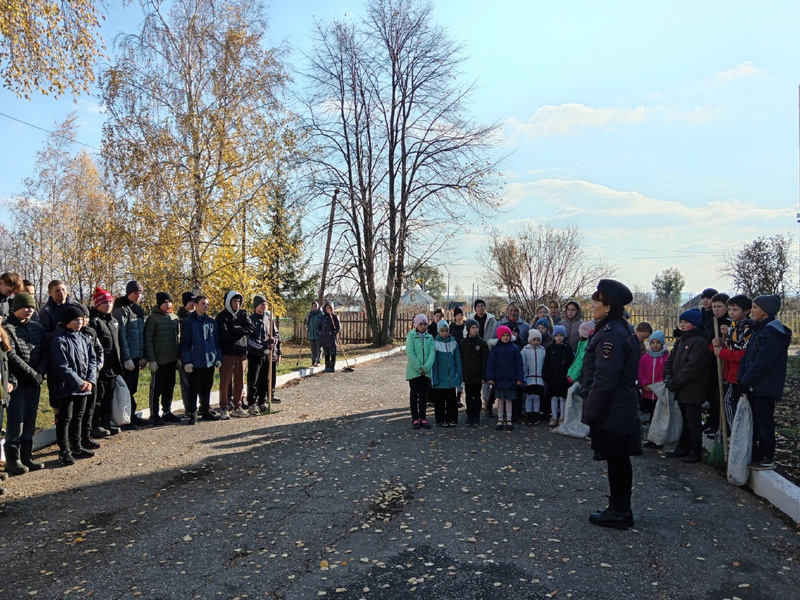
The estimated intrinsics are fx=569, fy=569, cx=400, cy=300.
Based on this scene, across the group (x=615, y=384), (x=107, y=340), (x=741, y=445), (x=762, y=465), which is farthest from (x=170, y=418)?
(x=762, y=465)

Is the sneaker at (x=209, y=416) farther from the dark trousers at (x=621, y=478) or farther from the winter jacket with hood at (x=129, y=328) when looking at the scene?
the dark trousers at (x=621, y=478)

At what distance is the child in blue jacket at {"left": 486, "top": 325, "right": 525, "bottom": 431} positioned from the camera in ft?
27.7

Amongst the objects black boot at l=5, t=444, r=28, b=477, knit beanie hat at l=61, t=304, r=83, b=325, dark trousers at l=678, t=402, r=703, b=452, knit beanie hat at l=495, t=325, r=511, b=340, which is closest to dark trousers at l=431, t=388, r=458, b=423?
knit beanie hat at l=495, t=325, r=511, b=340

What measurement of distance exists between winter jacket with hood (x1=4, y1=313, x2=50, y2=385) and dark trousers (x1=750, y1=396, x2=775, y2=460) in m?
7.51

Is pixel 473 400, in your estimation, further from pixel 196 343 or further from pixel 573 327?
pixel 196 343

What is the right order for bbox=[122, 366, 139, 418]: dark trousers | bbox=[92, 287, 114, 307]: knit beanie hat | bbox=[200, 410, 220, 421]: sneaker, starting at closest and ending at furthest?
1. bbox=[92, 287, 114, 307]: knit beanie hat
2. bbox=[122, 366, 139, 418]: dark trousers
3. bbox=[200, 410, 220, 421]: sneaker

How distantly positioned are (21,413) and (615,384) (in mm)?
6094

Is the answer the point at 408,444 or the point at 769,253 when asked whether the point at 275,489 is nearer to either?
the point at 408,444

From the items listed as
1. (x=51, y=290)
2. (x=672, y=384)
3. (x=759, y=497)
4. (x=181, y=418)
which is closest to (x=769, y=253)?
(x=672, y=384)

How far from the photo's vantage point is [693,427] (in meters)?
6.72

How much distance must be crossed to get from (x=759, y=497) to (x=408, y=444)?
154 inches

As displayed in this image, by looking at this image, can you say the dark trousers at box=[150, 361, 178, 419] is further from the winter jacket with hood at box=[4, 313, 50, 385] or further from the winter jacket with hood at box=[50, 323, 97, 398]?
the winter jacket with hood at box=[4, 313, 50, 385]

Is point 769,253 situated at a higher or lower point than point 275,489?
higher

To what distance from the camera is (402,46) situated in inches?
1030
